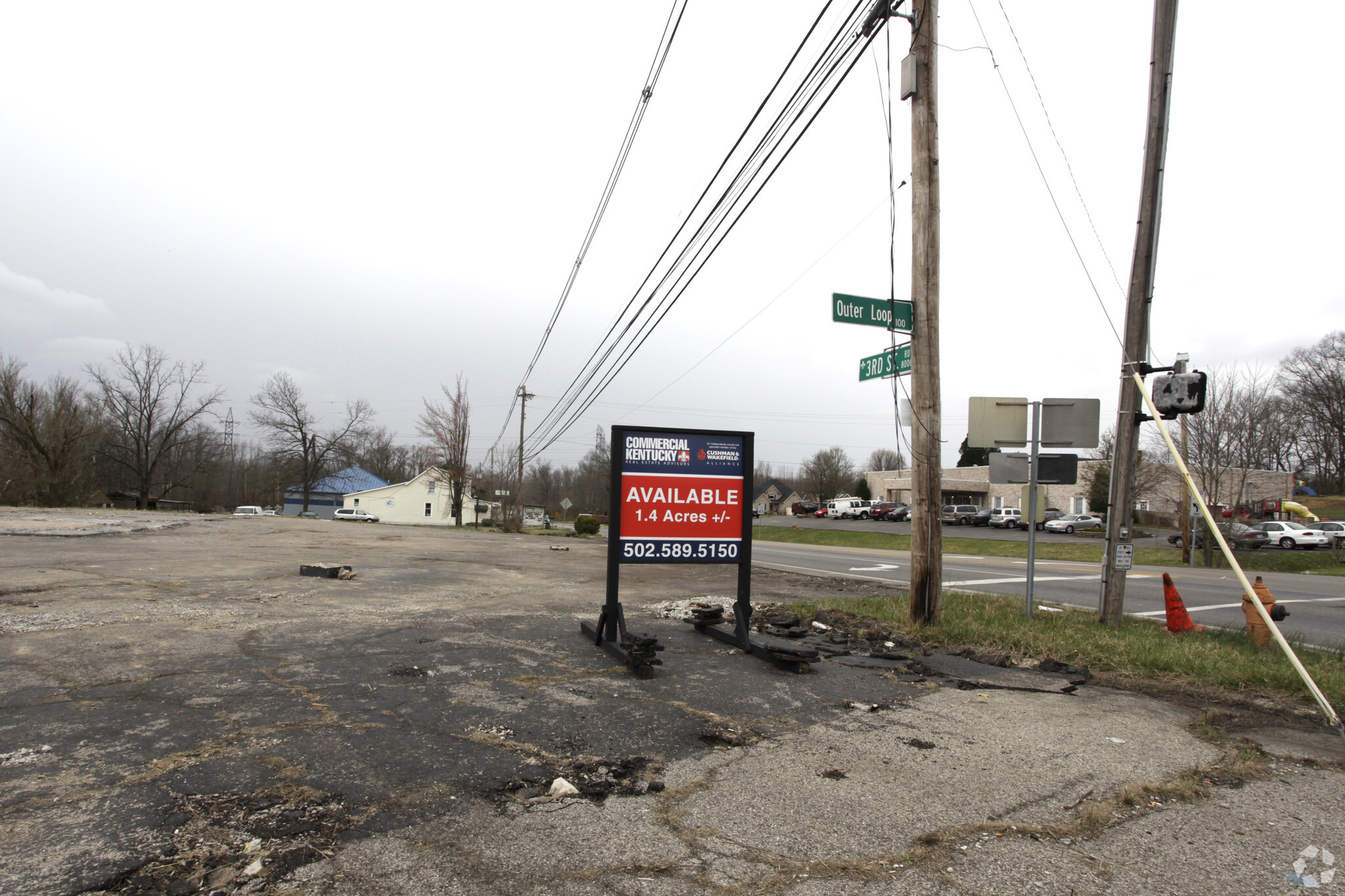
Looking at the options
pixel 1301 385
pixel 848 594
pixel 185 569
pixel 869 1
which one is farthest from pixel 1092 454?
pixel 185 569

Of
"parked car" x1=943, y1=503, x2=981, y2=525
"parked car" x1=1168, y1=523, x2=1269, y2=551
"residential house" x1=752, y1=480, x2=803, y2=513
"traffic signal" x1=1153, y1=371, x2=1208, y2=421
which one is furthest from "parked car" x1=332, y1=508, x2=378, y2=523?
"residential house" x1=752, y1=480, x2=803, y2=513

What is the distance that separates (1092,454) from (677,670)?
212 ft

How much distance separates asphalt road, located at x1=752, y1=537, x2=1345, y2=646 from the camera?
11031 millimetres

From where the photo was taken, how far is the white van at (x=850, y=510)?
67.1 m

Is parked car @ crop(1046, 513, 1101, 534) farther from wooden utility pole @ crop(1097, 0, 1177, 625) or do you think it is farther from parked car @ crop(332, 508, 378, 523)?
parked car @ crop(332, 508, 378, 523)

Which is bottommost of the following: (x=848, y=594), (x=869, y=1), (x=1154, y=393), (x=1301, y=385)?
(x=848, y=594)

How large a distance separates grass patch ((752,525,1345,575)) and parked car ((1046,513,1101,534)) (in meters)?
14.7

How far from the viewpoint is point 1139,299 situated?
8.33m

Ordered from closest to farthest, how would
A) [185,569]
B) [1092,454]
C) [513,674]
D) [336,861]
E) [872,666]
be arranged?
[336,861], [513,674], [872,666], [185,569], [1092,454]

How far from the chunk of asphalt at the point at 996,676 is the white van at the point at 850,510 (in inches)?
2429

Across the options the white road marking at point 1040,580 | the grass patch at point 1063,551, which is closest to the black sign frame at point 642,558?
the white road marking at point 1040,580

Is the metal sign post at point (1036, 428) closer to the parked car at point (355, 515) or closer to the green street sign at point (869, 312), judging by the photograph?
the green street sign at point (869, 312)

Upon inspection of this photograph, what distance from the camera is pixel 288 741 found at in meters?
3.81

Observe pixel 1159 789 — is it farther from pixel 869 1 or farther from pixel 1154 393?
pixel 869 1
